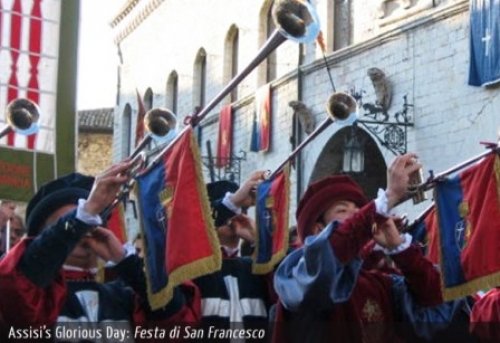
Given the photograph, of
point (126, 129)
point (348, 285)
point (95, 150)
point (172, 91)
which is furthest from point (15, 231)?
point (95, 150)

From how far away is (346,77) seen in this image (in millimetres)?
16250

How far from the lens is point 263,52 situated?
5.12m

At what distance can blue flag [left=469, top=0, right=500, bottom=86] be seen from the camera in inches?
497

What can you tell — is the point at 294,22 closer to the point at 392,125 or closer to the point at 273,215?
the point at 273,215

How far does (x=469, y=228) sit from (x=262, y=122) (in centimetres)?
1453

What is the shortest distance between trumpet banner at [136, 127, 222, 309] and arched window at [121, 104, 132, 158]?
23.8 m

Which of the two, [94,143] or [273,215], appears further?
[94,143]

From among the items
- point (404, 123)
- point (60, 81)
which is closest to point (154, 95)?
point (404, 123)

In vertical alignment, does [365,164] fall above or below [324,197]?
above

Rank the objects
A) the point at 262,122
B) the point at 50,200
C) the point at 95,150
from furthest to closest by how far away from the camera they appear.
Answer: the point at 95,150
the point at 262,122
the point at 50,200

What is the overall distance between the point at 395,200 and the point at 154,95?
22.7m

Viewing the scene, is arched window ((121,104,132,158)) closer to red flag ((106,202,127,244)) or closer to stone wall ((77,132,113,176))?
stone wall ((77,132,113,176))

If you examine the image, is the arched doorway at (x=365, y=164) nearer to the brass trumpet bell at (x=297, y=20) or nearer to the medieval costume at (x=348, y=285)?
the brass trumpet bell at (x=297, y=20)

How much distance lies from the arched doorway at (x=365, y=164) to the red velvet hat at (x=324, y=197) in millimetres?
11379
